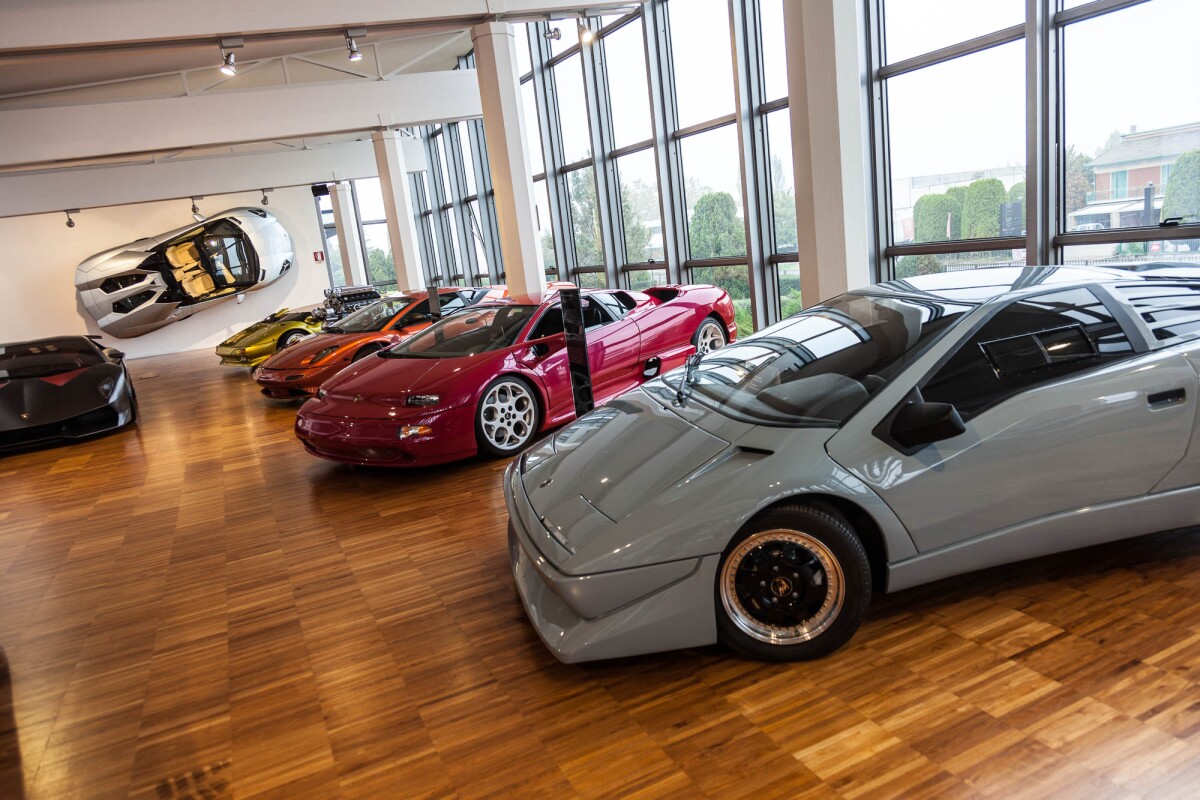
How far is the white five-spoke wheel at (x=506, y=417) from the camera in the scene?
5.45 metres

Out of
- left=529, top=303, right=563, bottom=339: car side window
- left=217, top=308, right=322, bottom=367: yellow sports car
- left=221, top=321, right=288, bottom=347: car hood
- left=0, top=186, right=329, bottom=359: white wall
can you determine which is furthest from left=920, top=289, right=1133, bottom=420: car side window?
left=0, top=186, right=329, bottom=359: white wall

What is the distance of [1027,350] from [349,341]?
7.35 m

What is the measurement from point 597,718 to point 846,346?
1.61 m

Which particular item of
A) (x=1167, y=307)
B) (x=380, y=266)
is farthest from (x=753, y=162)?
(x=380, y=266)

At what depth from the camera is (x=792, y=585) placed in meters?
2.58

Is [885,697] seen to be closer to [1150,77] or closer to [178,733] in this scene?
[178,733]

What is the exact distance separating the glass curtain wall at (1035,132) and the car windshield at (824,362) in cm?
357

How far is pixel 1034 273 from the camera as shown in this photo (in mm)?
3242

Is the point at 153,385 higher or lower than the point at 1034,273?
lower

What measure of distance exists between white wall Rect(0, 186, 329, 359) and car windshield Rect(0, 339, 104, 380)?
12479mm

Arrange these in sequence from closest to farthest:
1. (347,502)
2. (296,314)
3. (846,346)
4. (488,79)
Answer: (846,346) → (347,502) → (488,79) → (296,314)

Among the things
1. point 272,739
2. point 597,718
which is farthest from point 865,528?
point 272,739

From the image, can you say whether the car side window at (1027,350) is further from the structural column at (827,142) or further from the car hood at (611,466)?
the structural column at (827,142)

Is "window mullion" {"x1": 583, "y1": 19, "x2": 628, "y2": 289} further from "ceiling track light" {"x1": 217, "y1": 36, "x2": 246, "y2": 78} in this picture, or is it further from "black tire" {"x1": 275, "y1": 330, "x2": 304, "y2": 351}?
"ceiling track light" {"x1": 217, "y1": 36, "x2": 246, "y2": 78}
